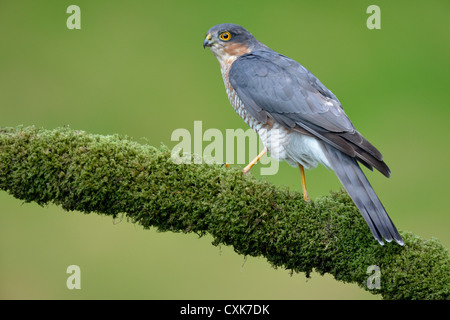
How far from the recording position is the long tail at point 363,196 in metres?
2.41

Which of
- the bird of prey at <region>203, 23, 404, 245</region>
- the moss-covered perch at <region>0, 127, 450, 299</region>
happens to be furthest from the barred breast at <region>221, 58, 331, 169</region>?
the moss-covered perch at <region>0, 127, 450, 299</region>

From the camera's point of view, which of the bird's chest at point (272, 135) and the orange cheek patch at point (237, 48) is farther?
the orange cheek patch at point (237, 48)

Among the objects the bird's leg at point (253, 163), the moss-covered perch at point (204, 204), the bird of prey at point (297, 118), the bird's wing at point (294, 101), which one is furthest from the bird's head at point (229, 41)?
the moss-covered perch at point (204, 204)

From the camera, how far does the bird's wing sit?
A: 2635 mm

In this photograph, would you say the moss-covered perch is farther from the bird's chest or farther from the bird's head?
the bird's head

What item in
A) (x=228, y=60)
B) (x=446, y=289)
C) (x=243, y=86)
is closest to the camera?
(x=446, y=289)

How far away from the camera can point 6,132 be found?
7.91 ft

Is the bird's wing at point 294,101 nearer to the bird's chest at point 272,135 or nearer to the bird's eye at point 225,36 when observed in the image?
the bird's chest at point 272,135

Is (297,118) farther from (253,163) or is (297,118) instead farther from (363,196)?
(363,196)

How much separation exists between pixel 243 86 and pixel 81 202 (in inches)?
47.2

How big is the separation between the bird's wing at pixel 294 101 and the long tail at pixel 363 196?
7 cm

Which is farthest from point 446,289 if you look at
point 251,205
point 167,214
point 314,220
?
point 167,214

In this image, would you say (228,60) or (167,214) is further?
(228,60)

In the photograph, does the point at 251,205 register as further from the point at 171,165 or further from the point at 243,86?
the point at 243,86
